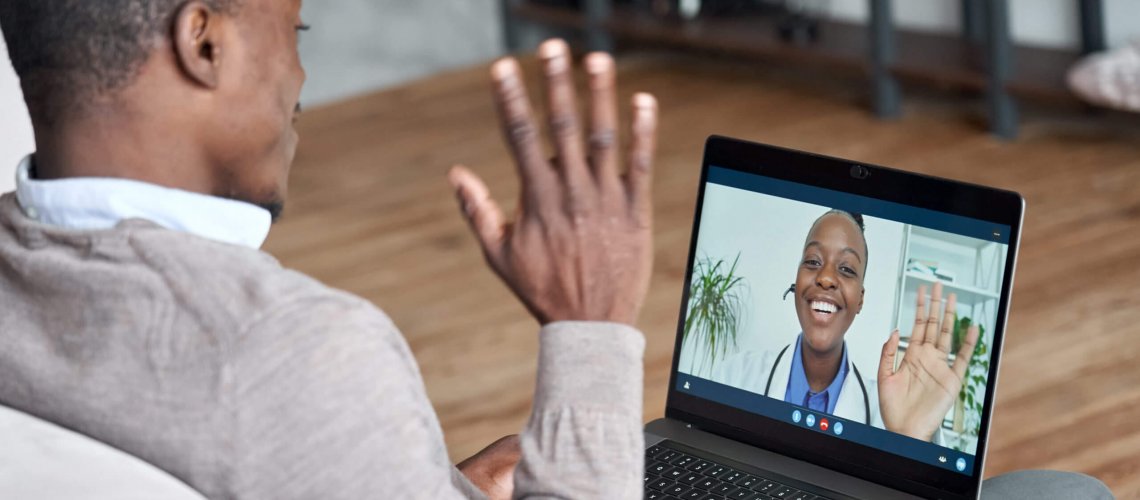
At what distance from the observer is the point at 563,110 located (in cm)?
81

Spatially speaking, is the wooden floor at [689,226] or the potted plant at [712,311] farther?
the wooden floor at [689,226]

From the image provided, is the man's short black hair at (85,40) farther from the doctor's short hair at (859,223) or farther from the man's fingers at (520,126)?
the doctor's short hair at (859,223)

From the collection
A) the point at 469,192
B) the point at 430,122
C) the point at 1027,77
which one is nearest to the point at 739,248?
the point at 469,192

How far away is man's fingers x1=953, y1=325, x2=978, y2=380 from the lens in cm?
113

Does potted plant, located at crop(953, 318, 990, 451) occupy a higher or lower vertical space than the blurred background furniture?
lower

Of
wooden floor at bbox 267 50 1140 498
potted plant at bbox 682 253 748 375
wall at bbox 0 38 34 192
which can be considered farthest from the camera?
wooden floor at bbox 267 50 1140 498

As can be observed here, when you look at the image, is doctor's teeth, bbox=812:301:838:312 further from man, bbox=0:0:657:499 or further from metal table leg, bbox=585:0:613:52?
metal table leg, bbox=585:0:613:52

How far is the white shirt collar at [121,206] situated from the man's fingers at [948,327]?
1.87ft

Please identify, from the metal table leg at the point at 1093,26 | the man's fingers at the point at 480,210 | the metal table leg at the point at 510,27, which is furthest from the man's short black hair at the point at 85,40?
the metal table leg at the point at 510,27

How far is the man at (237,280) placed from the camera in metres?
0.78

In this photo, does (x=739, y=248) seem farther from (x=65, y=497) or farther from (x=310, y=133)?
(x=310, y=133)

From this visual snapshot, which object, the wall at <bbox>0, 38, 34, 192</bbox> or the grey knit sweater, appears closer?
the grey knit sweater

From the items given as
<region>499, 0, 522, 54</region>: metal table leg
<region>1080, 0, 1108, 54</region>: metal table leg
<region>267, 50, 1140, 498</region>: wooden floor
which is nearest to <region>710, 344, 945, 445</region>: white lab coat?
<region>267, 50, 1140, 498</region>: wooden floor

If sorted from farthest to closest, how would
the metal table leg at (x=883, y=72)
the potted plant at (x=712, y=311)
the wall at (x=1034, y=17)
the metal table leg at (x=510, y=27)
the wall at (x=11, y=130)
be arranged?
1. the metal table leg at (x=510, y=27)
2. the metal table leg at (x=883, y=72)
3. the wall at (x=1034, y=17)
4. the wall at (x=11, y=130)
5. the potted plant at (x=712, y=311)
